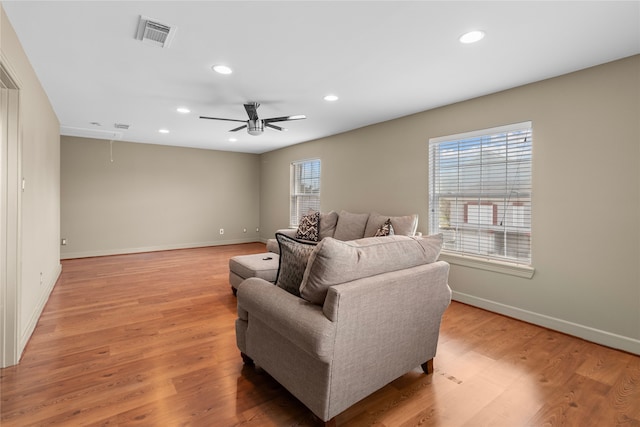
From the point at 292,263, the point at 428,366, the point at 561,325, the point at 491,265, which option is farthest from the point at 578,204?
the point at 292,263

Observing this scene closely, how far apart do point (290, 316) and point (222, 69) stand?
237cm

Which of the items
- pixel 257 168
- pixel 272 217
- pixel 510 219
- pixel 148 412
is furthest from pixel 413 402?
pixel 257 168

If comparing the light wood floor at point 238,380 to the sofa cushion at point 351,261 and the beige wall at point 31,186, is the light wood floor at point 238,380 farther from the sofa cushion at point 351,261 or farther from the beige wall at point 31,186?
the sofa cushion at point 351,261

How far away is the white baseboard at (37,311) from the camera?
8.16ft

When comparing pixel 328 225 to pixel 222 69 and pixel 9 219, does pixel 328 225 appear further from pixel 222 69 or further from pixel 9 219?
pixel 9 219

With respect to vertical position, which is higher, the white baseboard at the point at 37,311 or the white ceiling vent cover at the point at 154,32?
the white ceiling vent cover at the point at 154,32

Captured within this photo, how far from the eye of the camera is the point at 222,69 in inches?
113

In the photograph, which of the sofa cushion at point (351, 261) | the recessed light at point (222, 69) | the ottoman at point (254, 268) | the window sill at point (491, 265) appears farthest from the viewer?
the ottoman at point (254, 268)

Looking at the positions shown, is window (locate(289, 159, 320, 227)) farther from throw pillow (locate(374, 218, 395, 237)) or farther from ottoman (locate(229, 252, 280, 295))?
ottoman (locate(229, 252, 280, 295))

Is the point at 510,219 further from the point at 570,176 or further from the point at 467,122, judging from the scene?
the point at 467,122

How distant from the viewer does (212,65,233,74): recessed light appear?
2.81 meters

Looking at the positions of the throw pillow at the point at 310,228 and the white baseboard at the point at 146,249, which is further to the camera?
the white baseboard at the point at 146,249

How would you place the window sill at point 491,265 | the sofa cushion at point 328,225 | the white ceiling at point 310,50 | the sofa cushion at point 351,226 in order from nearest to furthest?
→ the white ceiling at point 310,50 → the window sill at point 491,265 → the sofa cushion at point 351,226 → the sofa cushion at point 328,225

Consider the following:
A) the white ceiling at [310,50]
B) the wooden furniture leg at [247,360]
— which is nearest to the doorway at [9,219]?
the white ceiling at [310,50]
